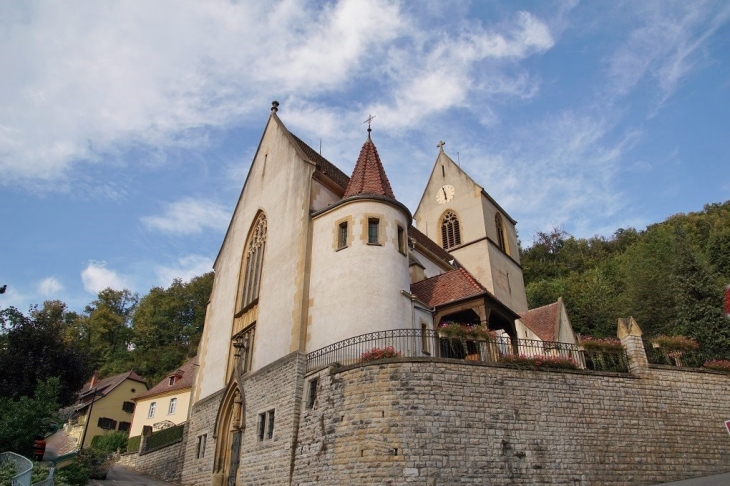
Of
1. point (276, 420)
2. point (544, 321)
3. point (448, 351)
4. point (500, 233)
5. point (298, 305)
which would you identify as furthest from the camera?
point (500, 233)

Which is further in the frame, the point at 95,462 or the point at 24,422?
the point at 95,462

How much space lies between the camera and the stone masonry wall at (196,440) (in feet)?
63.8

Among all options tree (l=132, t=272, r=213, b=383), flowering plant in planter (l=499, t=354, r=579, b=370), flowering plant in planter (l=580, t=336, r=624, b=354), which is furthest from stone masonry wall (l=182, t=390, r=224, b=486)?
tree (l=132, t=272, r=213, b=383)

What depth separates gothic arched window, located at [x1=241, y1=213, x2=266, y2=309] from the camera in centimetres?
2197

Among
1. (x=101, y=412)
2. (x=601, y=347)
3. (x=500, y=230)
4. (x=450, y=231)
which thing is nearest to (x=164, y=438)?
(x=601, y=347)

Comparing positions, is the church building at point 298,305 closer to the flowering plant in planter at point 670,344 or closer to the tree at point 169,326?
the flowering plant in planter at point 670,344

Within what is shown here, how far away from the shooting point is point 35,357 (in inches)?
888

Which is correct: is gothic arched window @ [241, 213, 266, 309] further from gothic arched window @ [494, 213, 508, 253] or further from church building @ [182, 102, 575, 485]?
gothic arched window @ [494, 213, 508, 253]

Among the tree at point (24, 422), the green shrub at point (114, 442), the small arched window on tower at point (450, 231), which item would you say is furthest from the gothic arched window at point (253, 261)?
the green shrub at point (114, 442)

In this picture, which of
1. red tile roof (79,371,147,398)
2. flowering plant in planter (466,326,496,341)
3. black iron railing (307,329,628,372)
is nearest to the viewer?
black iron railing (307,329,628,372)

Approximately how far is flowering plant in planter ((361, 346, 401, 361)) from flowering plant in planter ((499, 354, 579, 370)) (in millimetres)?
3066

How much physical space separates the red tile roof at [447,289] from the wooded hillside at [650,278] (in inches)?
495

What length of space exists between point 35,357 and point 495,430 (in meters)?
20.2

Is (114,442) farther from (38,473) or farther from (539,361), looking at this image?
(539,361)
